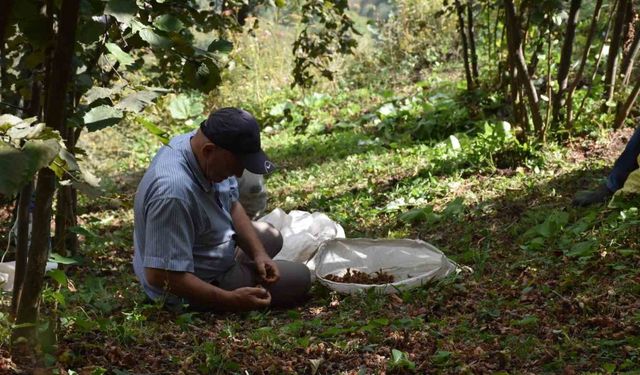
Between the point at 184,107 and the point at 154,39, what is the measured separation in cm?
901

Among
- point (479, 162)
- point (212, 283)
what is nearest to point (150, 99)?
point (212, 283)

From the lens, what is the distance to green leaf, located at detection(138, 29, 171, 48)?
236 centimetres

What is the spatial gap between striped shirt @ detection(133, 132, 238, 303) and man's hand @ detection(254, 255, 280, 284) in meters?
0.15

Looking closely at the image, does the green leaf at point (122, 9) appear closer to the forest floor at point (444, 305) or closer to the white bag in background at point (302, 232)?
the forest floor at point (444, 305)

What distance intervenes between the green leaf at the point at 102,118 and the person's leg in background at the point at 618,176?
141 inches

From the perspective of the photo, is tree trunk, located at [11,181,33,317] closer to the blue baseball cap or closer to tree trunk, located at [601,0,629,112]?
the blue baseball cap

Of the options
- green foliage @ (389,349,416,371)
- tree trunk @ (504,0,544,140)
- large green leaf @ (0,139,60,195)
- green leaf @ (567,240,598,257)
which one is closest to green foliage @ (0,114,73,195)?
large green leaf @ (0,139,60,195)

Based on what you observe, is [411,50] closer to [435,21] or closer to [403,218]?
[435,21]

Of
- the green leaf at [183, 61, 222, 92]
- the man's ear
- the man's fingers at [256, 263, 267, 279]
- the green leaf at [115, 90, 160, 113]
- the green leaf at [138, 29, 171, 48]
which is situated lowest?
the man's fingers at [256, 263, 267, 279]

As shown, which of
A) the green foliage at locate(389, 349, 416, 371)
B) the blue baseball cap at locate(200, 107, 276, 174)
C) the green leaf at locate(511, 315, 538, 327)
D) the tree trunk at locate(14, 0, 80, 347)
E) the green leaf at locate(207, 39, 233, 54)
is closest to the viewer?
the tree trunk at locate(14, 0, 80, 347)

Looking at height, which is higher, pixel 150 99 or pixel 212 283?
pixel 150 99

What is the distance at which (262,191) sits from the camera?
591 centimetres

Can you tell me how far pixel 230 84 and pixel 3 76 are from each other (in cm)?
810

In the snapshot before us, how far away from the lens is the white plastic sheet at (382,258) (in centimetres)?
459
